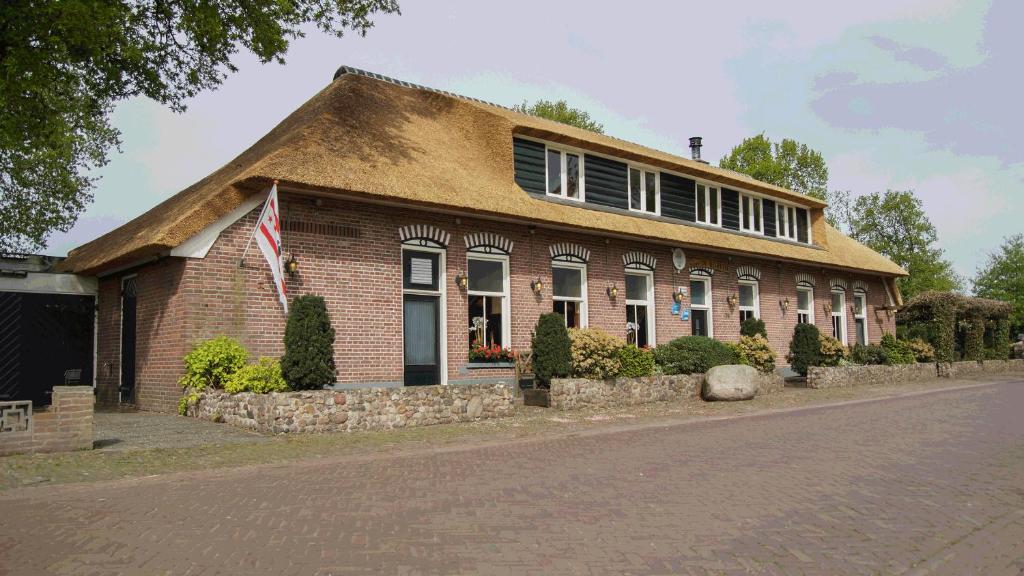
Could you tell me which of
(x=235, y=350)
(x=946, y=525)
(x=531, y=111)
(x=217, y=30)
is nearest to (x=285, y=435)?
(x=235, y=350)

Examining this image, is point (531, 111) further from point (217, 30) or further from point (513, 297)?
point (217, 30)

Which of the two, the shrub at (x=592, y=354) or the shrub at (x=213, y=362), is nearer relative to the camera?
the shrub at (x=213, y=362)

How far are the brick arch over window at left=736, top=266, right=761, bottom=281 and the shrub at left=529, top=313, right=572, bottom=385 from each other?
9449mm

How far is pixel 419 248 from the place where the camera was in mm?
15219

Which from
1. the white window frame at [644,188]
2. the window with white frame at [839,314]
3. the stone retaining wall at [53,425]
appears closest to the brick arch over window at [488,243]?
the white window frame at [644,188]

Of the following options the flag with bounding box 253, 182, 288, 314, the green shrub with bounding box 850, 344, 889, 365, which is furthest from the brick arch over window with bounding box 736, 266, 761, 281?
the flag with bounding box 253, 182, 288, 314

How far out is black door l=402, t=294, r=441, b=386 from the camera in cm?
1504

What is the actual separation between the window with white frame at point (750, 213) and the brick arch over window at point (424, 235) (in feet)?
39.7

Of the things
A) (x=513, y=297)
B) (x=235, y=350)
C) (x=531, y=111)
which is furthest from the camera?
(x=531, y=111)

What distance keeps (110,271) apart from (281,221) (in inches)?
192

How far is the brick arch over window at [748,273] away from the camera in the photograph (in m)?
22.6

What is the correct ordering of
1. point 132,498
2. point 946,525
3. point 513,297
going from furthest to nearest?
point 513,297, point 132,498, point 946,525

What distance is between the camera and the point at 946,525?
601cm

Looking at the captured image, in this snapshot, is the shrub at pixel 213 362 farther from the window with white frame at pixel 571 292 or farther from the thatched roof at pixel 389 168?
the window with white frame at pixel 571 292
